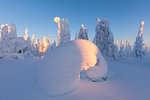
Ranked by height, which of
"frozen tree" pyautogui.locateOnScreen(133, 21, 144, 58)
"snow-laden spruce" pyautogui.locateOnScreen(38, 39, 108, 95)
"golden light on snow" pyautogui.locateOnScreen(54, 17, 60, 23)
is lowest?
"snow-laden spruce" pyautogui.locateOnScreen(38, 39, 108, 95)

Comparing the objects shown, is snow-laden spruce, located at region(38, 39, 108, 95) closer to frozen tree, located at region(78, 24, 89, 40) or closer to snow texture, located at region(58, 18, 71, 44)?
frozen tree, located at region(78, 24, 89, 40)

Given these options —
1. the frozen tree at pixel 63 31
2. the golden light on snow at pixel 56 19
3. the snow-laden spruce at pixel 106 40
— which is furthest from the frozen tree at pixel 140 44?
the golden light on snow at pixel 56 19

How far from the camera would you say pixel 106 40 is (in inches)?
623

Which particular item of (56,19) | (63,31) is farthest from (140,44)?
(56,19)

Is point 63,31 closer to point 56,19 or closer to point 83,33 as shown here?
point 56,19

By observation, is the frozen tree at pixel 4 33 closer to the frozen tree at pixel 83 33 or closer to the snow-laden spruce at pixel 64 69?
Result: the frozen tree at pixel 83 33

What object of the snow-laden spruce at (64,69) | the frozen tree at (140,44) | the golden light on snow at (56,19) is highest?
the golden light on snow at (56,19)

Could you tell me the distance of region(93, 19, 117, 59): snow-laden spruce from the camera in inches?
616

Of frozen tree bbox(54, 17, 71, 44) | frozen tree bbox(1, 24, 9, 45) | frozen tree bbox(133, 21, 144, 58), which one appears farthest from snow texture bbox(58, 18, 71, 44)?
frozen tree bbox(133, 21, 144, 58)

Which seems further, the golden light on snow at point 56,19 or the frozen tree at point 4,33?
the golden light on snow at point 56,19

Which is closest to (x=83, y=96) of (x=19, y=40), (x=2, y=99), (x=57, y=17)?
(x=2, y=99)

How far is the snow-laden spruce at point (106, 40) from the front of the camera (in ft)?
51.3

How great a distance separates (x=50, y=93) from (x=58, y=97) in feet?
1.23

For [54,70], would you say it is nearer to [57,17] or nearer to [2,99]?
[2,99]
